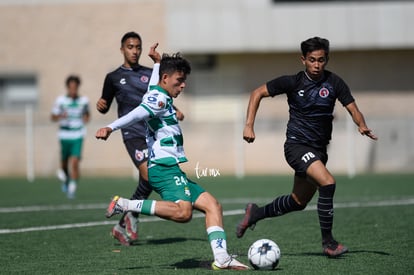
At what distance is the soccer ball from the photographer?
7.40m

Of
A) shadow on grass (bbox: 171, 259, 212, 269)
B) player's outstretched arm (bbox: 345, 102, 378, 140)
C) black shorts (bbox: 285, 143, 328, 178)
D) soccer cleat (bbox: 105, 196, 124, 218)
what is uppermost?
player's outstretched arm (bbox: 345, 102, 378, 140)

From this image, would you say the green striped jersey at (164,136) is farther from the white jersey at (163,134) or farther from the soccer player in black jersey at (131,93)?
the soccer player in black jersey at (131,93)

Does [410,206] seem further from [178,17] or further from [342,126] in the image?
[178,17]

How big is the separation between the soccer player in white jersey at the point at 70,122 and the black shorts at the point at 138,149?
22.5 feet

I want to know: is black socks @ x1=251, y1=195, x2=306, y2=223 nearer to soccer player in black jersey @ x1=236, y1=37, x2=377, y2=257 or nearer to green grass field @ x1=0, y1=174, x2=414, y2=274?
soccer player in black jersey @ x1=236, y1=37, x2=377, y2=257

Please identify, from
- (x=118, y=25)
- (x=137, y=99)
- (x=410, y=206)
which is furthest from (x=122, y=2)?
(x=137, y=99)

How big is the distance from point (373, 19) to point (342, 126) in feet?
11.2

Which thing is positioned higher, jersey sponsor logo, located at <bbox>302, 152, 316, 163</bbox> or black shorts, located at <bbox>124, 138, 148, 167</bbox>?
jersey sponsor logo, located at <bbox>302, 152, 316, 163</bbox>

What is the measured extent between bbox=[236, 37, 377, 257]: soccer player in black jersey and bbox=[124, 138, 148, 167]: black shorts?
181 centimetres

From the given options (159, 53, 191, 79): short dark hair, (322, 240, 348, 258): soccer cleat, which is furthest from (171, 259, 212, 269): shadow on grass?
(159, 53, 191, 79): short dark hair

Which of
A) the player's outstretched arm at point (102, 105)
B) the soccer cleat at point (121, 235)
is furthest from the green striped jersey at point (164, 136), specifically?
the player's outstretched arm at point (102, 105)

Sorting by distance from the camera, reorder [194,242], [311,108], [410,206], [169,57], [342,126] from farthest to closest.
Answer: [342,126] → [410,206] → [194,242] → [311,108] → [169,57]

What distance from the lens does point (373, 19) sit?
2578 cm

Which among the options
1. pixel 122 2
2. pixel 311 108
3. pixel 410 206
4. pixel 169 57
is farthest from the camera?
pixel 122 2
